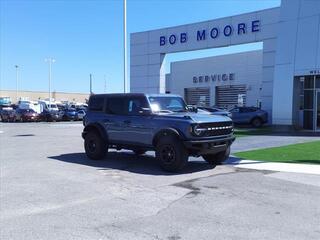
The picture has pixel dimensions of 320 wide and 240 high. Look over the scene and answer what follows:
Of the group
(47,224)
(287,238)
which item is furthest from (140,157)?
(287,238)

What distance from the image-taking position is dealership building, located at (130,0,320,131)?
26.8 m

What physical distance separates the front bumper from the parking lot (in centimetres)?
55

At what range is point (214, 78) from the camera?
43.8m

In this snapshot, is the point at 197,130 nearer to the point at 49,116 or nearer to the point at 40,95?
the point at 49,116

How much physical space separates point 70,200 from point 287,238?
4092 mm

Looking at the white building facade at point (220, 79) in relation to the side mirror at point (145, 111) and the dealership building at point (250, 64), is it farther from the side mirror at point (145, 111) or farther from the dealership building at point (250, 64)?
the side mirror at point (145, 111)

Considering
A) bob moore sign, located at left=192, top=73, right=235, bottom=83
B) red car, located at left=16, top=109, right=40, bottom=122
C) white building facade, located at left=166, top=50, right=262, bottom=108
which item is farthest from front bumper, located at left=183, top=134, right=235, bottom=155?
red car, located at left=16, top=109, right=40, bottom=122

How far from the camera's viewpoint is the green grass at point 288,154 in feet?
45.2

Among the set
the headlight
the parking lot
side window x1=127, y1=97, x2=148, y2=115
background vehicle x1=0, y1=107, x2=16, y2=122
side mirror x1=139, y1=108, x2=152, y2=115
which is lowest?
background vehicle x1=0, y1=107, x2=16, y2=122

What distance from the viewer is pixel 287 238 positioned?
603 centimetres

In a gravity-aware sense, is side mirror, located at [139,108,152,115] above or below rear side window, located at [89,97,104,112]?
below

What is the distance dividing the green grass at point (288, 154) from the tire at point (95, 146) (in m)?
4.38

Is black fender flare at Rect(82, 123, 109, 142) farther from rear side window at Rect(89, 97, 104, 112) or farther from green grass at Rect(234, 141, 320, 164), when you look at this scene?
green grass at Rect(234, 141, 320, 164)

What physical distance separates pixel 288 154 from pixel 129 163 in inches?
208
